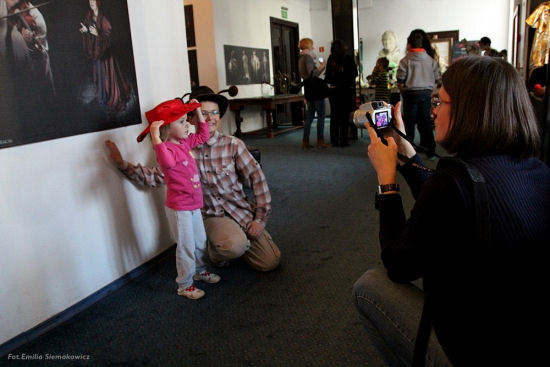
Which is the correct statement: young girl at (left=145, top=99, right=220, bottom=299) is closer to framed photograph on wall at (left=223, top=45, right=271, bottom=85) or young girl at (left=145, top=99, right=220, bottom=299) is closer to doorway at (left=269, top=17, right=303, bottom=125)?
framed photograph on wall at (left=223, top=45, right=271, bottom=85)

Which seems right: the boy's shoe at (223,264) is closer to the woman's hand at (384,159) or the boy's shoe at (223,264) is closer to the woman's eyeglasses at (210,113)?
the woman's eyeglasses at (210,113)

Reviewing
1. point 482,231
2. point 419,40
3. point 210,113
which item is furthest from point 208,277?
point 419,40

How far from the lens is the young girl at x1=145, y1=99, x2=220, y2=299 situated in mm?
2246

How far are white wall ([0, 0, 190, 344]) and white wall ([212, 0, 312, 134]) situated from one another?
15.8 ft

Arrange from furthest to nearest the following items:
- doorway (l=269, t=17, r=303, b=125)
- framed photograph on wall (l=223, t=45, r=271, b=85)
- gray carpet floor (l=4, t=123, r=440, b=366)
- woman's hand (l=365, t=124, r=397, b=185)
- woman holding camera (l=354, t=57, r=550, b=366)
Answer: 1. doorway (l=269, t=17, r=303, b=125)
2. framed photograph on wall (l=223, t=45, r=271, b=85)
3. gray carpet floor (l=4, t=123, r=440, b=366)
4. woman's hand (l=365, t=124, r=397, b=185)
5. woman holding camera (l=354, t=57, r=550, b=366)

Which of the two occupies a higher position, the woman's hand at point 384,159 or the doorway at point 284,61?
the doorway at point 284,61

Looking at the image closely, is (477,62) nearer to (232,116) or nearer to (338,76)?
(338,76)

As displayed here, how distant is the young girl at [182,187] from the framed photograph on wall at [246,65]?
18.8ft

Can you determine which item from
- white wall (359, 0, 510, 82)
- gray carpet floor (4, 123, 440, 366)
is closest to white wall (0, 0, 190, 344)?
gray carpet floor (4, 123, 440, 366)

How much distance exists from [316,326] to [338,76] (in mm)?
4827

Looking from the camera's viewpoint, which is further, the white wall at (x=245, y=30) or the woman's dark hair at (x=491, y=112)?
the white wall at (x=245, y=30)

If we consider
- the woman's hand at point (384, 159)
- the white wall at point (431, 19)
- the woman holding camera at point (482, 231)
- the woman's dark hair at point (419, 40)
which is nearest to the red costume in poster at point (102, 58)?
the woman's hand at point (384, 159)

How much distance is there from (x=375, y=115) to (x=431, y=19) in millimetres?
10095

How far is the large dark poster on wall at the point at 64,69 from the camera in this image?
1.90m
